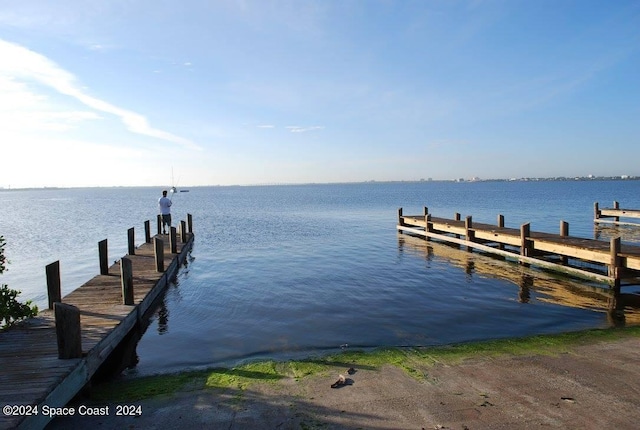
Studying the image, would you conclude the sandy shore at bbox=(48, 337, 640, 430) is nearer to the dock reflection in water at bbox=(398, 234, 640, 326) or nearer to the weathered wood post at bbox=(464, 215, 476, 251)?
the dock reflection in water at bbox=(398, 234, 640, 326)

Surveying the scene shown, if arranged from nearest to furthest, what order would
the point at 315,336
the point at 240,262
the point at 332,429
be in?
the point at 332,429
the point at 315,336
the point at 240,262

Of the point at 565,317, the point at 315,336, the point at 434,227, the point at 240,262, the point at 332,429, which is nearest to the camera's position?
the point at 332,429

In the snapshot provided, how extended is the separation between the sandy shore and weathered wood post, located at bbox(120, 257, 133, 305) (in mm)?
3558

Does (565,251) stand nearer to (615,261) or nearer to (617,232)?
(615,261)

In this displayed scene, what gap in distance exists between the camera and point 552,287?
14484 millimetres

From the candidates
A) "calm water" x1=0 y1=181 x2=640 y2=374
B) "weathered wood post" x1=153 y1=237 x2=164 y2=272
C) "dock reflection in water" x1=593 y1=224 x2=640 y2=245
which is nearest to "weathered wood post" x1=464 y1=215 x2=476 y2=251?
"calm water" x1=0 y1=181 x2=640 y2=374

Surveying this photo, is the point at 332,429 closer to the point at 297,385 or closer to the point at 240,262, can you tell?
the point at 297,385

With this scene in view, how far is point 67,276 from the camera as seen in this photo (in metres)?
17.9

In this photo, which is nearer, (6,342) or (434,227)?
(6,342)

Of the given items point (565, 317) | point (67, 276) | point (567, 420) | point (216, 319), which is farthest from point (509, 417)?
point (67, 276)

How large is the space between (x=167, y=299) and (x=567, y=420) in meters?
12.2

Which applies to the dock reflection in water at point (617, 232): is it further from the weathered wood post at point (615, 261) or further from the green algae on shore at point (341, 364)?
the green algae on shore at point (341, 364)

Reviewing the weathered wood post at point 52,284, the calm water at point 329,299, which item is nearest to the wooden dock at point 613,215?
the calm water at point 329,299

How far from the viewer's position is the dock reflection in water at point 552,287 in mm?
11787
